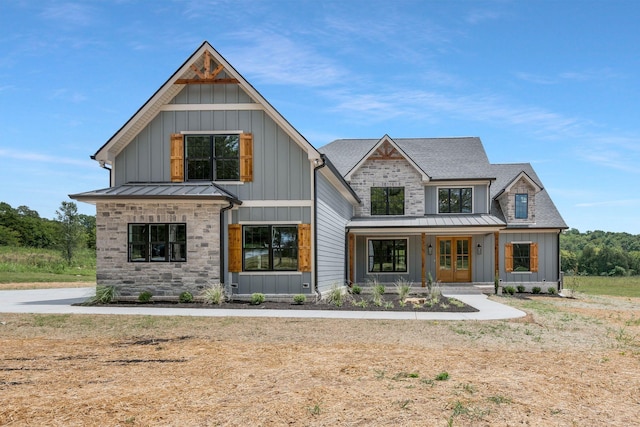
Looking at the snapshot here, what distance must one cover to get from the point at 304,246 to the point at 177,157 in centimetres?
501

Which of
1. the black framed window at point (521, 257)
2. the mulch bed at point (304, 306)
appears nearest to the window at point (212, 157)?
the mulch bed at point (304, 306)

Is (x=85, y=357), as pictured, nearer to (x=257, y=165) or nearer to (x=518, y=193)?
(x=257, y=165)

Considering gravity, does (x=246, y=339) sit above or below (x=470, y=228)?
below

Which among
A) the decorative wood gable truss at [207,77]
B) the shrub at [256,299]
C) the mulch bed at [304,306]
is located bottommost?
the mulch bed at [304,306]

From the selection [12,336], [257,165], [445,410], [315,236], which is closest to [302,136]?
[257,165]

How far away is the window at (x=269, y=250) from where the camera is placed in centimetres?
1891

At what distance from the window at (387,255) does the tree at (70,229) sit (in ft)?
65.5

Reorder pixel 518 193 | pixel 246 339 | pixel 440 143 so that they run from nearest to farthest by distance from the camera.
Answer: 1. pixel 246 339
2. pixel 518 193
3. pixel 440 143

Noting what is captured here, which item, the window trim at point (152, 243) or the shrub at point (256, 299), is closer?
the shrub at point (256, 299)

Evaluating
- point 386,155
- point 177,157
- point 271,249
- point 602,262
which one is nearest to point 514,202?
point 386,155

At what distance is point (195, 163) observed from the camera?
768 inches

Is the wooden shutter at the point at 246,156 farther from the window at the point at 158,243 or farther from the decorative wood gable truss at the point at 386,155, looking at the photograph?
the decorative wood gable truss at the point at 386,155

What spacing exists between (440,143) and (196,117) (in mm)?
15462

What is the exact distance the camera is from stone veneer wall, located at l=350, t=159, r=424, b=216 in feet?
89.6
